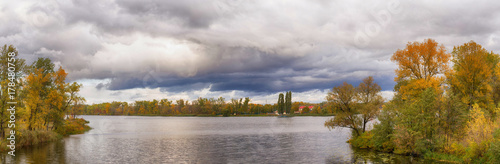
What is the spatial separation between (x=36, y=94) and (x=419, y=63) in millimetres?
80788

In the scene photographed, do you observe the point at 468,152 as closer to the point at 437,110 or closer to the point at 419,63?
the point at 437,110

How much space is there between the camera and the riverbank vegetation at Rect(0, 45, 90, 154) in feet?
178

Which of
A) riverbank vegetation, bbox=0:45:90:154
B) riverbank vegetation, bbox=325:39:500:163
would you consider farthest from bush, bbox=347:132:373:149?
riverbank vegetation, bbox=0:45:90:154

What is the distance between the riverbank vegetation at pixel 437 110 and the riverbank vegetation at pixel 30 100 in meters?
58.0

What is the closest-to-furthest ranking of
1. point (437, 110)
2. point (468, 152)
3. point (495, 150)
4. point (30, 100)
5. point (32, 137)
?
point (495, 150) < point (468, 152) < point (437, 110) < point (32, 137) < point (30, 100)

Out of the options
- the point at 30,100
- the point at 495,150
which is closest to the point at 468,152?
the point at 495,150

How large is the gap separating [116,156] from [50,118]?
1470 inches

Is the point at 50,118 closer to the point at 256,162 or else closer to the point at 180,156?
the point at 180,156

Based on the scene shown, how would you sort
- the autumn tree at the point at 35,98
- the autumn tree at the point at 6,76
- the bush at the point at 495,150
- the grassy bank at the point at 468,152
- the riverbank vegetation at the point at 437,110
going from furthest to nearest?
the autumn tree at the point at 35,98
the autumn tree at the point at 6,76
the riverbank vegetation at the point at 437,110
the grassy bank at the point at 468,152
the bush at the point at 495,150

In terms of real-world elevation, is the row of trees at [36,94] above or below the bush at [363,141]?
above

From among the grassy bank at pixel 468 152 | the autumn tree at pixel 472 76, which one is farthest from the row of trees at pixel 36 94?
the autumn tree at pixel 472 76

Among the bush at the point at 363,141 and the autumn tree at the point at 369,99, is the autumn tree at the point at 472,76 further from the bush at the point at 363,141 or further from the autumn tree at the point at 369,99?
the bush at the point at 363,141

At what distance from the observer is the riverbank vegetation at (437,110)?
40.1 m

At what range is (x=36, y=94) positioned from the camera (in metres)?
70.1
